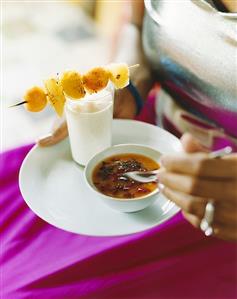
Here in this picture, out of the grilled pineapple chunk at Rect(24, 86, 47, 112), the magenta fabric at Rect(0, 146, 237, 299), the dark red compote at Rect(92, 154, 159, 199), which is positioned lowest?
the magenta fabric at Rect(0, 146, 237, 299)

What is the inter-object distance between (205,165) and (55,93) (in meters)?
0.27

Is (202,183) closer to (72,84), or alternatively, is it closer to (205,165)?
(205,165)

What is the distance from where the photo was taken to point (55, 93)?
69 cm

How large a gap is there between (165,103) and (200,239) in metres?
0.32

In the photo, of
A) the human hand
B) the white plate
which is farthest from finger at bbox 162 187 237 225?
the white plate

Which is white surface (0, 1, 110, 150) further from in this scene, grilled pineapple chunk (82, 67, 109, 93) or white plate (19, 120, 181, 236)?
grilled pineapple chunk (82, 67, 109, 93)

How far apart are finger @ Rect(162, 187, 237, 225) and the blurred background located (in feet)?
2.63

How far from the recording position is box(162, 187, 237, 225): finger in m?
0.56

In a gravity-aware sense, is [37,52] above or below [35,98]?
below

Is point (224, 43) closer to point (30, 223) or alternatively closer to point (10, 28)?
point (30, 223)

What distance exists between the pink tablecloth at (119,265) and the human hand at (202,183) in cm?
13

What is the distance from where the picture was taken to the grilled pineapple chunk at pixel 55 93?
2.24 ft

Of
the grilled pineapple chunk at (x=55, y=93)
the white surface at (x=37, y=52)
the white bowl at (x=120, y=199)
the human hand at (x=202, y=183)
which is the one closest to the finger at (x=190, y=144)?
the human hand at (x=202, y=183)

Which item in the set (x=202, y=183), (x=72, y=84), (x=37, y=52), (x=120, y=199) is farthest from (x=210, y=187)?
(x=37, y=52)
